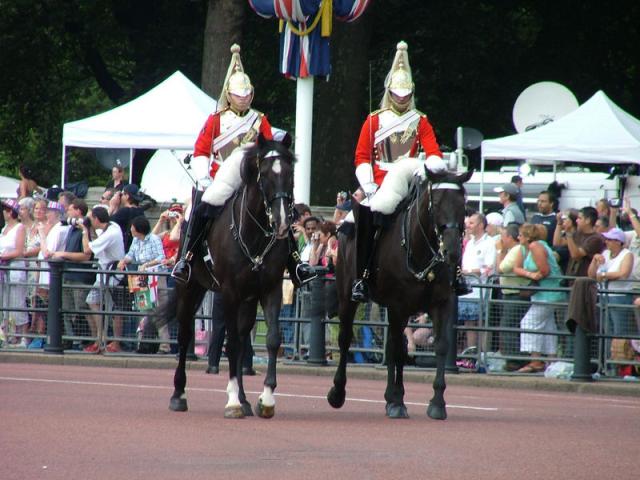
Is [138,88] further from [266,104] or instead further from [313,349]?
[313,349]

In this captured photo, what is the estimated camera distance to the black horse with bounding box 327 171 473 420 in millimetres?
14312

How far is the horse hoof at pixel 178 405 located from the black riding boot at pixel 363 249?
1.98 meters

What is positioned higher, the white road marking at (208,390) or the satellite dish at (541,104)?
the satellite dish at (541,104)

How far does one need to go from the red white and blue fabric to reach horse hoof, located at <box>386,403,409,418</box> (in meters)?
12.3

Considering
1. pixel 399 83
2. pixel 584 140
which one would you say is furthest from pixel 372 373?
pixel 399 83

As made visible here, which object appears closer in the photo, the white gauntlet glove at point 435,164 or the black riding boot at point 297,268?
the white gauntlet glove at point 435,164

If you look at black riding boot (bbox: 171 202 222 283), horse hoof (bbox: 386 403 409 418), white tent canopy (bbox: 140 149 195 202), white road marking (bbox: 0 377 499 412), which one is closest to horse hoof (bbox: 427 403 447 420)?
horse hoof (bbox: 386 403 409 418)

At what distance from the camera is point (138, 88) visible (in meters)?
41.5

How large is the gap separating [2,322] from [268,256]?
32.7 ft

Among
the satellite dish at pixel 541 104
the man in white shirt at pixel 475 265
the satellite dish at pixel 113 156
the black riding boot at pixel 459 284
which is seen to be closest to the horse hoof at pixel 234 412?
the black riding boot at pixel 459 284

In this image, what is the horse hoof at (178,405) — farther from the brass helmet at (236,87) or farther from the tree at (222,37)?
the tree at (222,37)

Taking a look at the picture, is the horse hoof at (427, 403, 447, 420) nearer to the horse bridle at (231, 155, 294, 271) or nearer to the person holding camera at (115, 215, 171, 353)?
the horse bridle at (231, 155, 294, 271)

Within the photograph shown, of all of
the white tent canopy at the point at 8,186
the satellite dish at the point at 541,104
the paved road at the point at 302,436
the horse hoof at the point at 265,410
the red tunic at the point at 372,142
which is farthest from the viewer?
the white tent canopy at the point at 8,186

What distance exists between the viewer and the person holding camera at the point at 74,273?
2322 cm
